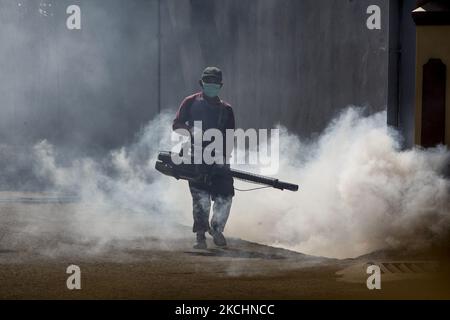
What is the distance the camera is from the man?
10.8 metres

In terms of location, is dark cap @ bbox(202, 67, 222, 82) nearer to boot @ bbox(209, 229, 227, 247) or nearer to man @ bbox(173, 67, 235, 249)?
man @ bbox(173, 67, 235, 249)

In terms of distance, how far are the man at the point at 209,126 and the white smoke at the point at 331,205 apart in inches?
41.4

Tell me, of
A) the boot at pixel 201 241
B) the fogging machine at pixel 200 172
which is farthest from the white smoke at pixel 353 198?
the boot at pixel 201 241

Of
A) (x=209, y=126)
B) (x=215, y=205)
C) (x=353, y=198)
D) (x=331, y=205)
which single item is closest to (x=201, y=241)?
(x=215, y=205)

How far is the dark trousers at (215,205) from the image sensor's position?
10.9m

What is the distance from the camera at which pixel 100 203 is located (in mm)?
16484

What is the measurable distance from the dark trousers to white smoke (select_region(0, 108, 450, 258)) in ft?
3.35

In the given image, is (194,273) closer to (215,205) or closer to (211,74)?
(215,205)

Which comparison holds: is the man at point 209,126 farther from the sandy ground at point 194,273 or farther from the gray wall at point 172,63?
the gray wall at point 172,63

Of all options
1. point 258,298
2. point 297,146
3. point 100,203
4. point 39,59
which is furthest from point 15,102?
point 258,298

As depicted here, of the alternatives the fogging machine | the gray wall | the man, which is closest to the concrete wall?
the gray wall

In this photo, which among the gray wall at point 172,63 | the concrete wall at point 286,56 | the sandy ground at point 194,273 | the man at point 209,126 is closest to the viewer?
the sandy ground at point 194,273

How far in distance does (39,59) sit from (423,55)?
13.2 metres

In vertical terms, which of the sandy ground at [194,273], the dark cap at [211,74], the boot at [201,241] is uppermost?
the dark cap at [211,74]
